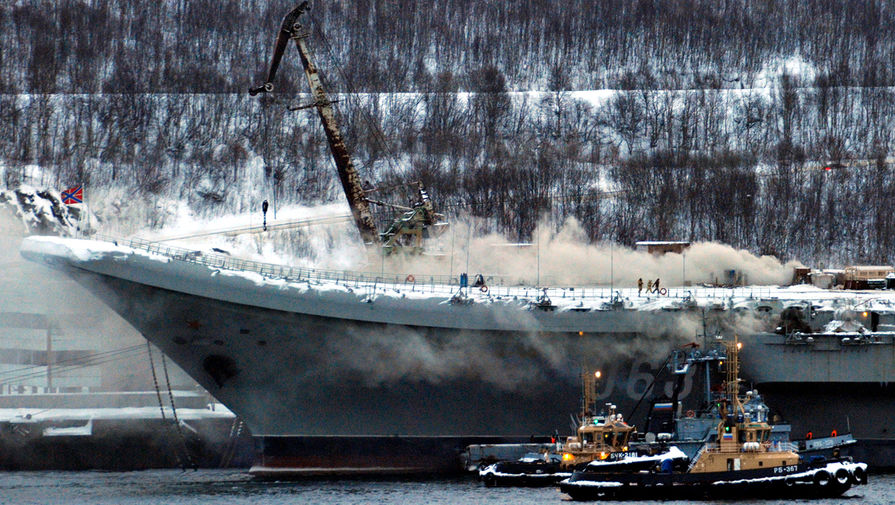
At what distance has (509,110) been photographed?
82.2 metres

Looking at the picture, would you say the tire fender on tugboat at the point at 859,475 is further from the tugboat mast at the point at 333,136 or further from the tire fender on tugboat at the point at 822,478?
the tugboat mast at the point at 333,136

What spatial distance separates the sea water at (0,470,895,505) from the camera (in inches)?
1601

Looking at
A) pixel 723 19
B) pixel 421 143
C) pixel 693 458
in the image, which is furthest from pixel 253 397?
pixel 723 19

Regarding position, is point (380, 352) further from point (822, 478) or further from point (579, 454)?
point (822, 478)

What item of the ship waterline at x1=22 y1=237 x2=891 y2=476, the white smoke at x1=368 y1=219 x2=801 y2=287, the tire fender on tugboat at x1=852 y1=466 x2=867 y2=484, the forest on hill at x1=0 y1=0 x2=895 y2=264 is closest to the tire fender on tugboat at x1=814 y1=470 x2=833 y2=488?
the tire fender on tugboat at x1=852 y1=466 x2=867 y2=484

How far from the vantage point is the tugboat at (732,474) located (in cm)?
4003

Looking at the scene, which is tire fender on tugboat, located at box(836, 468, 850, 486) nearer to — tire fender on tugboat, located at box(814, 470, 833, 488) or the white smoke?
tire fender on tugboat, located at box(814, 470, 833, 488)

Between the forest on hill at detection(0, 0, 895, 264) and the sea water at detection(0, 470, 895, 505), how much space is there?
1048 inches

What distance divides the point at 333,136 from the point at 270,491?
58.8 ft

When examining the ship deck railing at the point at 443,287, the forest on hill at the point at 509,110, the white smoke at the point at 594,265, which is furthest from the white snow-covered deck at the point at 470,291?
the forest on hill at the point at 509,110

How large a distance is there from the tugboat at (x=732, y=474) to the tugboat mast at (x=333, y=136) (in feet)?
59.3

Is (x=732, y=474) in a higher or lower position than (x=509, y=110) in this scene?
lower

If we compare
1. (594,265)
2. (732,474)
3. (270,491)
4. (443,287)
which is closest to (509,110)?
(594,265)

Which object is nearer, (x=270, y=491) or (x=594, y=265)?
(x=270, y=491)
